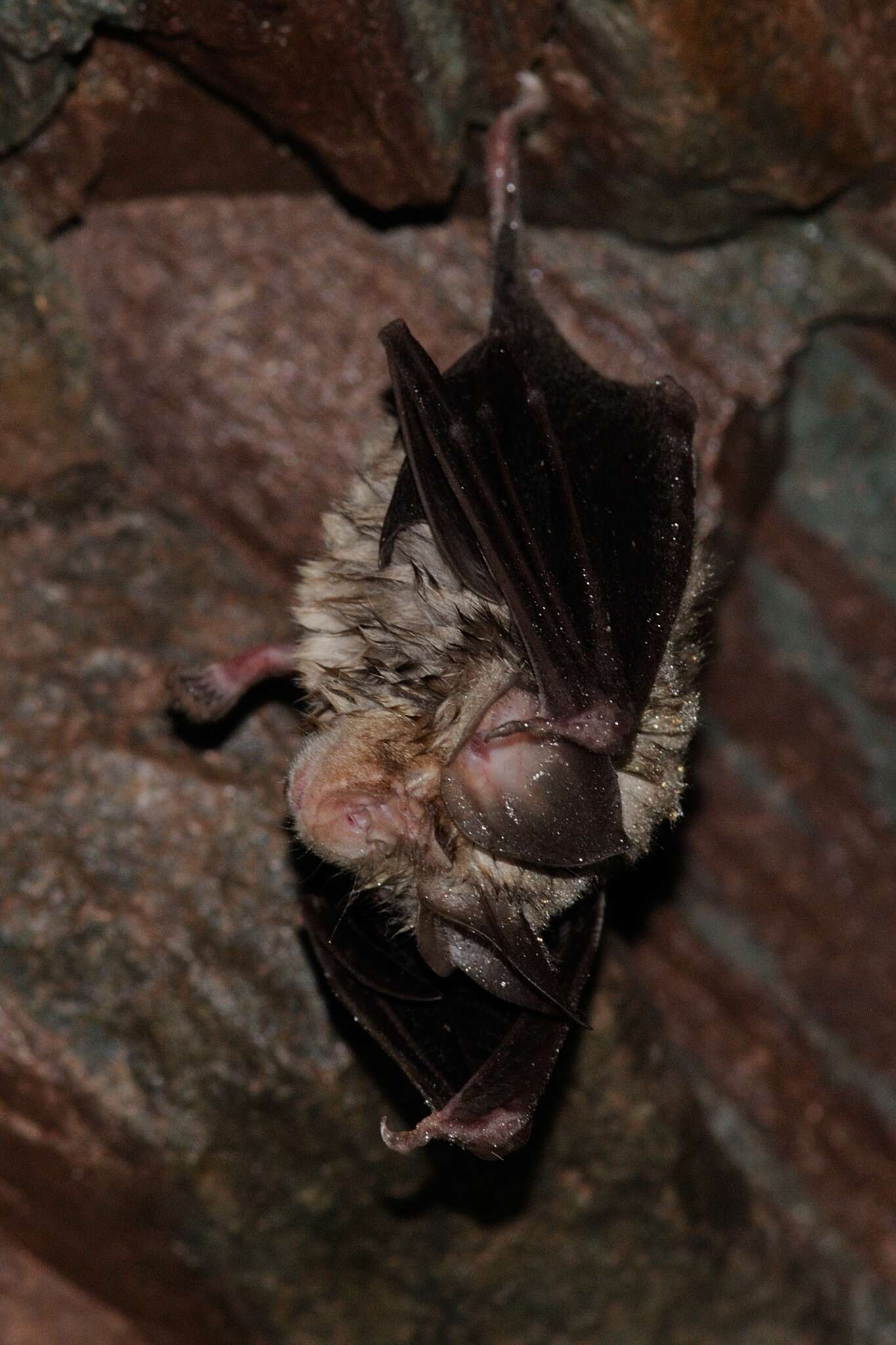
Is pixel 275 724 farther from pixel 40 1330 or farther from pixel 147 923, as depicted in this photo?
pixel 40 1330

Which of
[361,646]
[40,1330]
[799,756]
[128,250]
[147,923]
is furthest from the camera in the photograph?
[799,756]

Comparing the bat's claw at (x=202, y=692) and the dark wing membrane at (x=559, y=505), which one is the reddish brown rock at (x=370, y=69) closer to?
the dark wing membrane at (x=559, y=505)

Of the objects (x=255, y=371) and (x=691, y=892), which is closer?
(x=255, y=371)

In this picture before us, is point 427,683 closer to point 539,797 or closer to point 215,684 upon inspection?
point 539,797

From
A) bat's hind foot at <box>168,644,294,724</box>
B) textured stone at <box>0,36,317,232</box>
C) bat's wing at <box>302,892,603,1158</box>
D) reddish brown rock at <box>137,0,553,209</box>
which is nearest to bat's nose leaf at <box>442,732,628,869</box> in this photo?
bat's wing at <box>302,892,603,1158</box>

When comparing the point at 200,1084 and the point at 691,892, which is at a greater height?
the point at 200,1084

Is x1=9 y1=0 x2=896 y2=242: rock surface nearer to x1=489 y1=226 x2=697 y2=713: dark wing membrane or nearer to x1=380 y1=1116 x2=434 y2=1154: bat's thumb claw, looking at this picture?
x1=489 y1=226 x2=697 y2=713: dark wing membrane

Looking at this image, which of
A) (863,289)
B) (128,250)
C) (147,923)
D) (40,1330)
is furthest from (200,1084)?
(863,289)
